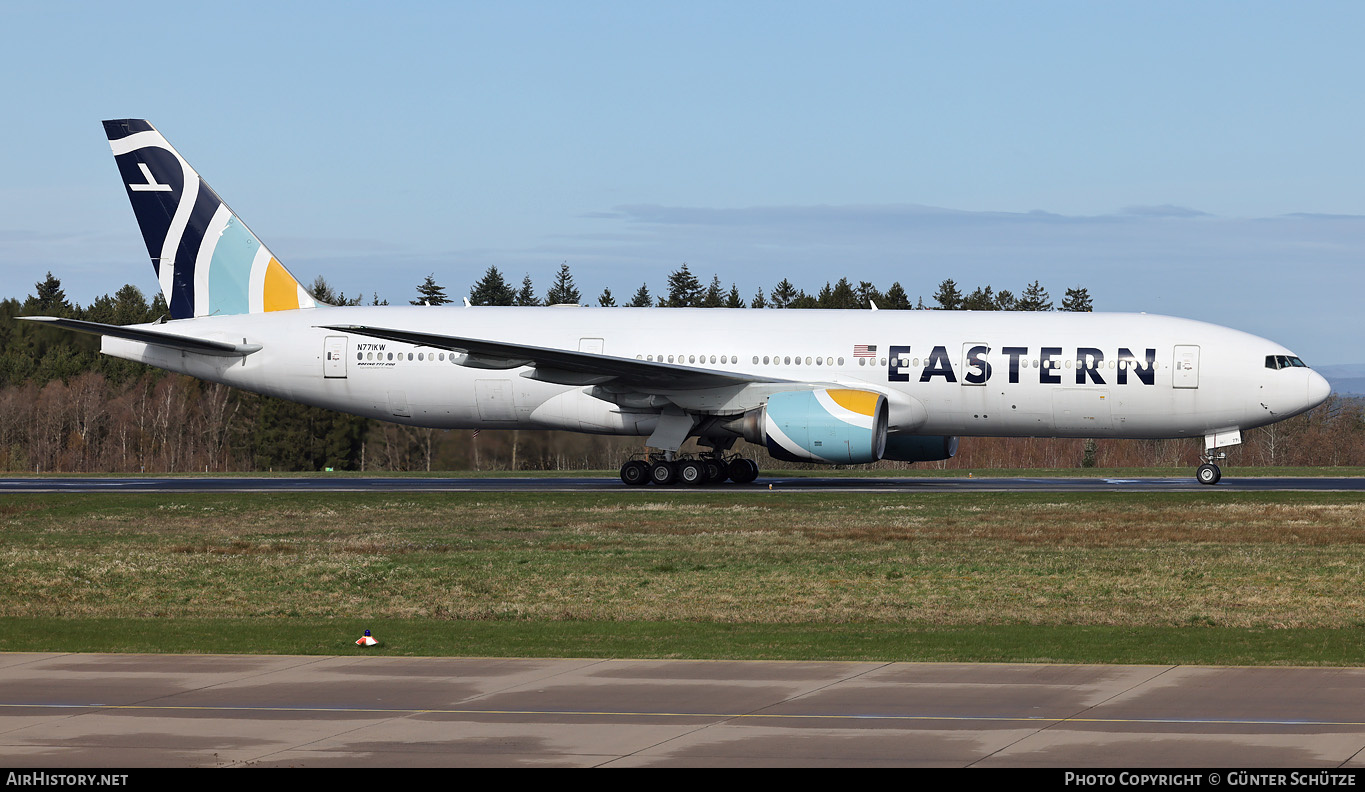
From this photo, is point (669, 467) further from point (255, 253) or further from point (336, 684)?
point (336, 684)

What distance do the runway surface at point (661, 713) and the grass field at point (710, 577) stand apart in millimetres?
1272

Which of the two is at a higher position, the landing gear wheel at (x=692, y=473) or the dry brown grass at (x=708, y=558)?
the landing gear wheel at (x=692, y=473)

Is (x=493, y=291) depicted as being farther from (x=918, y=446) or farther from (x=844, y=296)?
(x=918, y=446)

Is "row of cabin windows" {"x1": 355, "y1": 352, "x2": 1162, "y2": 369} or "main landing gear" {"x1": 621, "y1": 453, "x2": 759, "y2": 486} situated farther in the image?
"main landing gear" {"x1": 621, "y1": 453, "x2": 759, "y2": 486}

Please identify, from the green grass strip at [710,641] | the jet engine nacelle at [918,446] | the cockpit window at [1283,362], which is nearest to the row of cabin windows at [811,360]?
the cockpit window at [1283,362]

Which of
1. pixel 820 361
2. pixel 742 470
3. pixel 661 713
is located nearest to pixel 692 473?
pixel 742 470

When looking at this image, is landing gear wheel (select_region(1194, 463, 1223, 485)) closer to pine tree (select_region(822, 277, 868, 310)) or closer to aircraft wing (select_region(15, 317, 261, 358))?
aircraft wing (select_region(15, 317, 261, 358))

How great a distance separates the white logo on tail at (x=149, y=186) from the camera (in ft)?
110

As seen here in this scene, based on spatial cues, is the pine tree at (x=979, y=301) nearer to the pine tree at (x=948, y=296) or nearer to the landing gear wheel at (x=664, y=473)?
the pine tree at (x=948, y=296)

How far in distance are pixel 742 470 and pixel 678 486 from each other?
177 cm

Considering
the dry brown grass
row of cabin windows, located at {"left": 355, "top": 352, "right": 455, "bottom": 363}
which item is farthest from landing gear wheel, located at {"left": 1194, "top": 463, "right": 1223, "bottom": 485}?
row of cabin windows, located at {"left": 355, "top": 352, "right": 455, "bottom": 363}

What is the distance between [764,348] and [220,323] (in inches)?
500

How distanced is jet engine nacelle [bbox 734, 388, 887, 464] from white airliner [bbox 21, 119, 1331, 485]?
0.14 feet

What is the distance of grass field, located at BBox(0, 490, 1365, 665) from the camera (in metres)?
12.3
